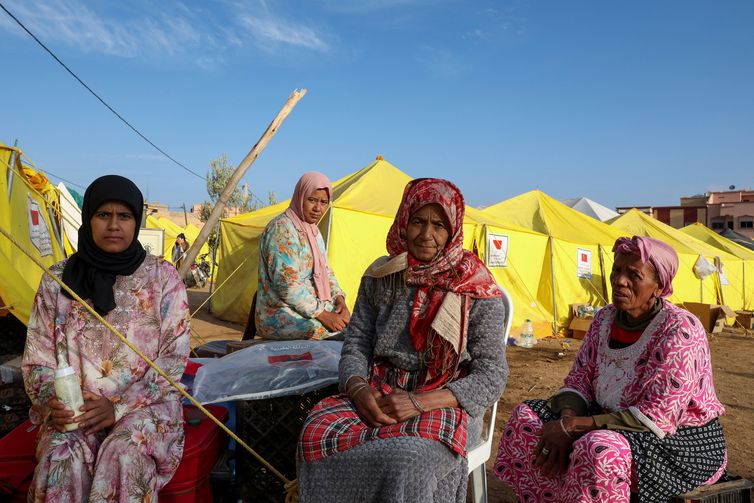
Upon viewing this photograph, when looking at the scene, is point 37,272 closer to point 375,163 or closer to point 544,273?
point 375,163

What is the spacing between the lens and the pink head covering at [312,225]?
10.9ft

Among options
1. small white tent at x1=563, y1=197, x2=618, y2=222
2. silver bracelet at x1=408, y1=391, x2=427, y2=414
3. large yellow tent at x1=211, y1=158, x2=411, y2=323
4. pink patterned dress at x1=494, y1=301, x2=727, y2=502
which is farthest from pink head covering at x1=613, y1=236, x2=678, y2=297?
small white tent at x1=563, y1=197, x2=618, y2=222

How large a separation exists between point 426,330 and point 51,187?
5.19 meters

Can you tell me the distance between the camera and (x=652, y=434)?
2080 mm

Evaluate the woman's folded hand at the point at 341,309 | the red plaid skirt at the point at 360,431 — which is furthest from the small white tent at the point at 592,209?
the red plaid skirt at the point at 360,431

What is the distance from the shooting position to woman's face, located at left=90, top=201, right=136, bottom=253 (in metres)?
2.10

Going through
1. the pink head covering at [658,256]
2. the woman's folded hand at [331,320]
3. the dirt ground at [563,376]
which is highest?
the pink head covering at [658,256]

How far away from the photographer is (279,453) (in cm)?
230

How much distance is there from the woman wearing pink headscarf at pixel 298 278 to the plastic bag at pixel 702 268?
43.4 feet

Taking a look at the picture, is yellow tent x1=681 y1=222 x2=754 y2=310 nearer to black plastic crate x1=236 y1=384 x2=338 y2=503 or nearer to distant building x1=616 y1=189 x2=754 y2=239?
distant building x1=616 y1=189 x2=754 y2=239

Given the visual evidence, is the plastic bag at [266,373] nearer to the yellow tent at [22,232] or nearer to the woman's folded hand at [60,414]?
the woman's folded hand at [60,414]

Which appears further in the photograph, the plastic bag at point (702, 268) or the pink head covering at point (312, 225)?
the plastic bag at point (702, 268)

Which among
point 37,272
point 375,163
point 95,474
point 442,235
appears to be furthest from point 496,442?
point 375,163

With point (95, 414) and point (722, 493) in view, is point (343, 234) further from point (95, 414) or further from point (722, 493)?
point (722, 493)
